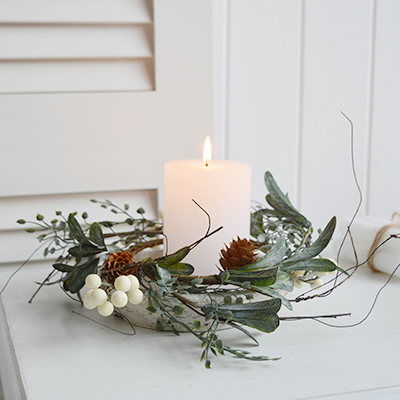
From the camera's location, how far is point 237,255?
19.1 inches

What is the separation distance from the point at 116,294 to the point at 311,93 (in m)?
0.66

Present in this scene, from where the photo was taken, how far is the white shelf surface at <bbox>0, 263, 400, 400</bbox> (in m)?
0.41

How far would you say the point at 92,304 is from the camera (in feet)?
1.53

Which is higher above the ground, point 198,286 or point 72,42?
point 72,42

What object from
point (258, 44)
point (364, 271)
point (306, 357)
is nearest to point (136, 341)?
point (306, 357)

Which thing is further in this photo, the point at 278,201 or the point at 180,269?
the point at 278,201

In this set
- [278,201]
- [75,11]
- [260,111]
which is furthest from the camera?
[260,111]

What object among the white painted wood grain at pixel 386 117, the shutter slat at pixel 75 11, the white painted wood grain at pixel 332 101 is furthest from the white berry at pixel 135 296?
the white painted wood grain at pixel 386 117

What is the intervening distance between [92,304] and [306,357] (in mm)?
206

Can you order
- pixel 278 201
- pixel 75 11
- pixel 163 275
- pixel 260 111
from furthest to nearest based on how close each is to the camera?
pixel 260 111, pixel 75 11, pixel 278 201, pixel 163 275

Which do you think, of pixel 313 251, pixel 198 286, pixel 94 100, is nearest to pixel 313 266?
pixel 313 251

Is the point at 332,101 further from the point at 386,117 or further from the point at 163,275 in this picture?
the point at 163,275

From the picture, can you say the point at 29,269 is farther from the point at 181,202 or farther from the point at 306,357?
the point at 306,357

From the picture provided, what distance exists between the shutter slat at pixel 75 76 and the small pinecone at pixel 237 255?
418 mm
